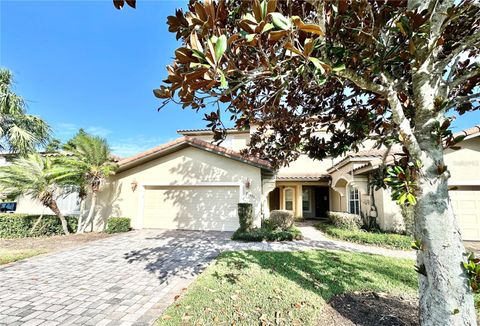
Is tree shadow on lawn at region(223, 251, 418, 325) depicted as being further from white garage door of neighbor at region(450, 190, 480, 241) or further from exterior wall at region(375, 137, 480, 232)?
white garage door of neighbor at region(450, 190, 480, 241)

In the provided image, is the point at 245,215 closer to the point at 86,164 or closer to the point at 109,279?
the point at 109,279

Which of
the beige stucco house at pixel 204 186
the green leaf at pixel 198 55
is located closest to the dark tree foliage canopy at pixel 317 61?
the green leaf at pixel 198 55

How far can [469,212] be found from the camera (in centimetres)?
1067

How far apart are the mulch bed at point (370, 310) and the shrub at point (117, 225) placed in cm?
1113

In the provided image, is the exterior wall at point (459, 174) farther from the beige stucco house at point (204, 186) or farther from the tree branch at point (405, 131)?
the tree branch at point (405, 131)

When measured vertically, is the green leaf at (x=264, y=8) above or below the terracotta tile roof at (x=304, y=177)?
below

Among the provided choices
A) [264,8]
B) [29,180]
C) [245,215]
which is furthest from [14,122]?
[264,8]

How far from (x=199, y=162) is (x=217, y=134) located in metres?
8.29

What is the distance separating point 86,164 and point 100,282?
25.9 ft

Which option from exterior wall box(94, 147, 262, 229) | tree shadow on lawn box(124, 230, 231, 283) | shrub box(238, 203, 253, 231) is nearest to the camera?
tree shadow on lawn box(124, 230, 231, 283)

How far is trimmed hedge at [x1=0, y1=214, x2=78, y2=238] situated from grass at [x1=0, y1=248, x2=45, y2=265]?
2790 millimetres

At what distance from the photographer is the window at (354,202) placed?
1477cm

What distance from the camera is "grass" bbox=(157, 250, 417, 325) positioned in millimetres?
3596

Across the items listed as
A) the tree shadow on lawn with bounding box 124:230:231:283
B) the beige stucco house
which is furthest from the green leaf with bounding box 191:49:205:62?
the beige stucco house
